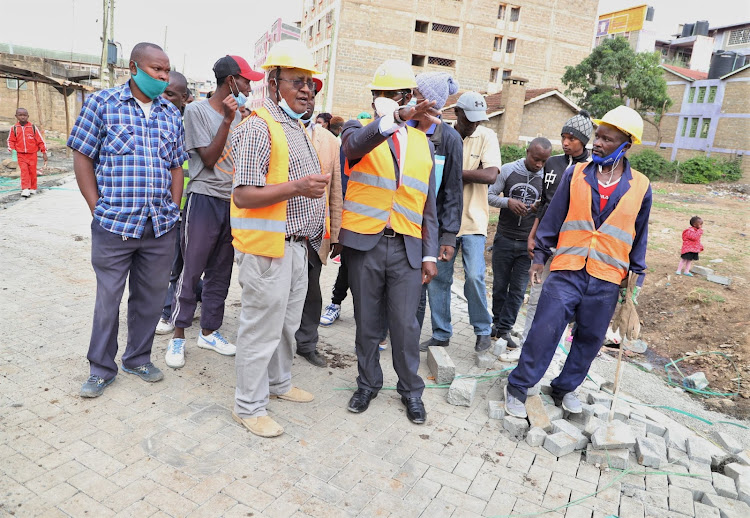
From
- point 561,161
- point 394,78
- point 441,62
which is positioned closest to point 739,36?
point 441,62

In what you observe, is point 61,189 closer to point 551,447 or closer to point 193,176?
point 193,176

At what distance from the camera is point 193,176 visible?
13.3ft

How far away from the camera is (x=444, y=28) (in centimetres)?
3953

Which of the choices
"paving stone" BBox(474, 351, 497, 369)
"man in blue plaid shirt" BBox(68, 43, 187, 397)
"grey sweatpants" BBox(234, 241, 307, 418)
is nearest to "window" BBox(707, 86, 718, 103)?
"paving stone" BBox(474, 351, 497, 369)

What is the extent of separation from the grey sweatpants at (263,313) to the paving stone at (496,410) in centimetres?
156

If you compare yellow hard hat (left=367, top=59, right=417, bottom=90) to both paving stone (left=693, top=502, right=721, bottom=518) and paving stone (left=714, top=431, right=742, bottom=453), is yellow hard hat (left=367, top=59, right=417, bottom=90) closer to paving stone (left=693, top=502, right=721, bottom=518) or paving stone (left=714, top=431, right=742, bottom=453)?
paving stone (left=693, top=502, right=721, bottom=518)

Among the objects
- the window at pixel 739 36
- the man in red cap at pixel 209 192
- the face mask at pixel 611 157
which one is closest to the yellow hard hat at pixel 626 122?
the face mask at pixel 611 157

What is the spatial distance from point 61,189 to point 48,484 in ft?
39.8

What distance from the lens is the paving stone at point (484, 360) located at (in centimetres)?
470

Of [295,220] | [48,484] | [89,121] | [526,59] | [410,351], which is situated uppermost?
[526,59]

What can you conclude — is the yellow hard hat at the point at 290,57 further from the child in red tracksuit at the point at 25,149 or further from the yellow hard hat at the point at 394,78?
the child in red tracksuit at the point at 25,149

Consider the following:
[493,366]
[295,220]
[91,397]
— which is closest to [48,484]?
[91,397]

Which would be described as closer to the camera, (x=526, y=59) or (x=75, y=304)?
(x=75, y=304)

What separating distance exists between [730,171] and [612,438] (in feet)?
112
